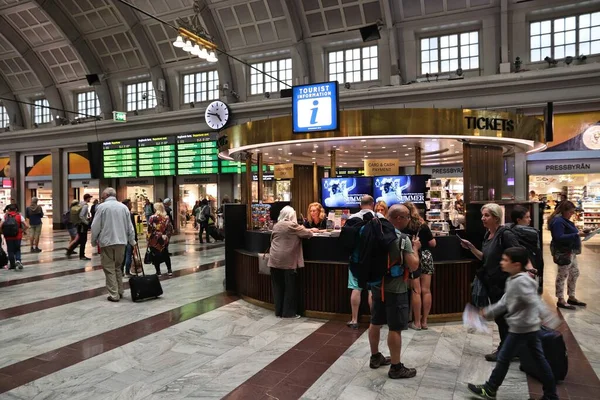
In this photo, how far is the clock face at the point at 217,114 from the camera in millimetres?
17375

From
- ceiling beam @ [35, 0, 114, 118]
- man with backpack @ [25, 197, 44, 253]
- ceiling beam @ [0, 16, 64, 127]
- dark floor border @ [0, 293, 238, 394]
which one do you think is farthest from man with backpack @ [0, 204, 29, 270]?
ceiling beam @ [0, 16, 64, 127]

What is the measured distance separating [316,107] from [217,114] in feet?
38.2

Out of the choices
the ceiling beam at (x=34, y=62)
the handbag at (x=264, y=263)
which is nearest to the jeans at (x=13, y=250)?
the handbag at (x=264, y=263)

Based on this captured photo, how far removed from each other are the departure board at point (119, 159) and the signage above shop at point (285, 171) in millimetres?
10169

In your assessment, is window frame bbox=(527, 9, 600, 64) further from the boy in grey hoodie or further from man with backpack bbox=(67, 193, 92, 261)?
man with backpack bbox=(67, 193, 92, 261)

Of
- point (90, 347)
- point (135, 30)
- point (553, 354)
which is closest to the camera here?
point (553, 354)

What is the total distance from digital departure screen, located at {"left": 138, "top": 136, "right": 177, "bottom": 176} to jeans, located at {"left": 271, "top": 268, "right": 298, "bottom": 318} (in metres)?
13.5

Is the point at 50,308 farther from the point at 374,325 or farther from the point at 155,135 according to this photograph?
the point at 155,135

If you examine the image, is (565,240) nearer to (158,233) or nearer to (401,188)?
(401,188)

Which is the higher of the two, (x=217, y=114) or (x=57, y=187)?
(x=217, y=114)

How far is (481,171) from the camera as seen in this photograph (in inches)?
281

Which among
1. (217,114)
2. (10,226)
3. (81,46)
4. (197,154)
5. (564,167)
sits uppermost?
(81,46)

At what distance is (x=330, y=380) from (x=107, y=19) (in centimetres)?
1916

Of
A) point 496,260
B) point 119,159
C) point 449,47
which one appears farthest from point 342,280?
point 119,159
